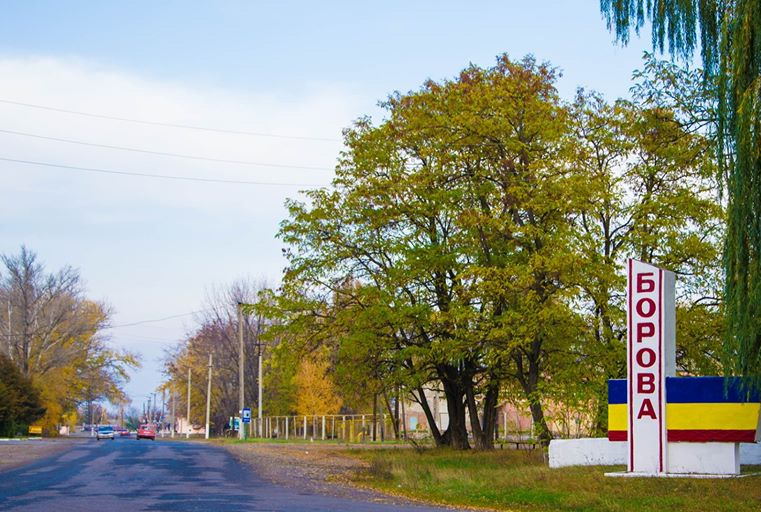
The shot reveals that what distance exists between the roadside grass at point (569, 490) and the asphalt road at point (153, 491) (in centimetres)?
268

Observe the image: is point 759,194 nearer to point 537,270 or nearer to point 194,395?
point 537,270

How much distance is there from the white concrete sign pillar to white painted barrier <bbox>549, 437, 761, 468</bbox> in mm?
2095

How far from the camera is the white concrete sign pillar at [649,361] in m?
20.8

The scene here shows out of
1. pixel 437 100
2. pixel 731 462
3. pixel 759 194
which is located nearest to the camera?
pixel 759 194

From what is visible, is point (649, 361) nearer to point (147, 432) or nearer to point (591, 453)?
point (591, 453)

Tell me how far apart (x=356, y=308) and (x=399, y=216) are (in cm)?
408

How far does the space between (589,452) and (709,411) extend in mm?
4048

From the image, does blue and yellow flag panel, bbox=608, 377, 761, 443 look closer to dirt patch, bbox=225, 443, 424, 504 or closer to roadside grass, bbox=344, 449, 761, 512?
roadside grass, bbox=344, 449, 761, 512

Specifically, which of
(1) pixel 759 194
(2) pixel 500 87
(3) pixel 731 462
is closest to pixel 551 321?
(2) pixel 500 87

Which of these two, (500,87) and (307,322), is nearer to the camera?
(500,87)

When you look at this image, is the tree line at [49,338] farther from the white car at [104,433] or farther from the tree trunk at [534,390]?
the tree trunk at [534,390]

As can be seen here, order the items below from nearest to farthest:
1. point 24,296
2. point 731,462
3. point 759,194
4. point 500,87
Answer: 1. point 759,194
2. point 731,462
3. point 500,87
4. point 24,296

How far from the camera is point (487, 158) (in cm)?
3512

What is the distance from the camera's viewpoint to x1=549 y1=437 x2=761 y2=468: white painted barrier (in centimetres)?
2331
